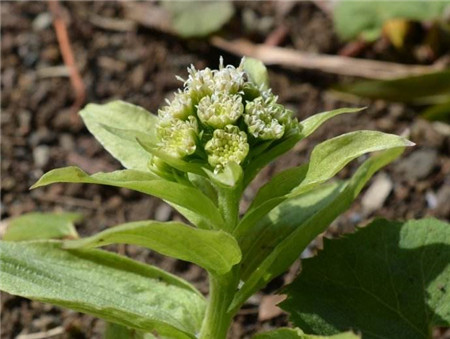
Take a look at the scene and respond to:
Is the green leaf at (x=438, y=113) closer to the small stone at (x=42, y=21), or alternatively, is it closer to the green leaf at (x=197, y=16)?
the green leaf at (x=197, y=16)

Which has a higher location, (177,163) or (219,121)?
(219,121)

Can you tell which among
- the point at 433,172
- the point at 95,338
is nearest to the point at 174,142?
the point at 95,338

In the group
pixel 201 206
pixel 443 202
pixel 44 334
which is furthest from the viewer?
pixel 443 202

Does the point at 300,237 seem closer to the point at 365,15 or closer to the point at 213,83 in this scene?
the point at 213,83

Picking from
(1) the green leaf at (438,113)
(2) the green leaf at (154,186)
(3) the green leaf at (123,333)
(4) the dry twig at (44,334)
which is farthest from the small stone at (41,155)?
(1) the green leaf at (438,113)

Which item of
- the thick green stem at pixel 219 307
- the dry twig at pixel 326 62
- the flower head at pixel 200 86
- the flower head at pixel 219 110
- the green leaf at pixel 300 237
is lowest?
the thick green stem at pixel 219 307

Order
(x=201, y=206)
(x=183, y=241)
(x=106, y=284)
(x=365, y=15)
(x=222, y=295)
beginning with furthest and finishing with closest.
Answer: (x=365, y=15) → (x=106, y=284) → (x=222, y=295) → (x=201, y=206) → (x=183, y=241)

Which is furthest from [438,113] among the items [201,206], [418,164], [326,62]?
[201,206]
